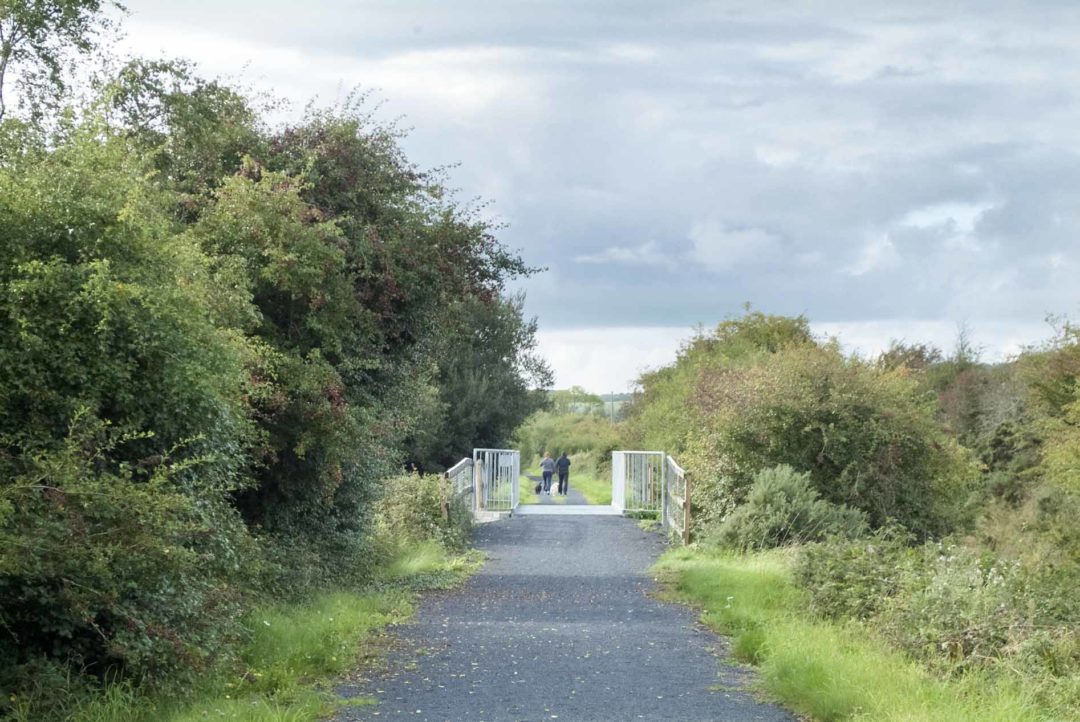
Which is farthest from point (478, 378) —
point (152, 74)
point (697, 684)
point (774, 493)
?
point (697, 684)

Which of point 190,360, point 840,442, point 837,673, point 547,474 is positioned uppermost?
point 190,360

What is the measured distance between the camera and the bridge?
27.8 metres

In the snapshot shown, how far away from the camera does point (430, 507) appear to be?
23.7 meters

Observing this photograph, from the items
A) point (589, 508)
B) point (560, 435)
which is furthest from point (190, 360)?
point (560, 435)

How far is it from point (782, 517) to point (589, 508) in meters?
16.4

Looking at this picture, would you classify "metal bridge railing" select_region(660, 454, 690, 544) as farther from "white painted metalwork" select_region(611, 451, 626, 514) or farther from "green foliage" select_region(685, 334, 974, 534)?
"white painted metalwork" select_region(611, 451, 626, 514)

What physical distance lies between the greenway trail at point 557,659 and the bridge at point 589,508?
8.48 metres

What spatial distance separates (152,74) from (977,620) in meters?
13.0

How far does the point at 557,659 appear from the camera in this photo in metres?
11.1

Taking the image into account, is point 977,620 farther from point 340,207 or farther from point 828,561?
point 340,207

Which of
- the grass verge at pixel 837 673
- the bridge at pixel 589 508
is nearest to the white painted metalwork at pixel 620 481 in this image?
the bridge at pixel 589 508

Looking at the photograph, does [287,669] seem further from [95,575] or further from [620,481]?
[620,481]

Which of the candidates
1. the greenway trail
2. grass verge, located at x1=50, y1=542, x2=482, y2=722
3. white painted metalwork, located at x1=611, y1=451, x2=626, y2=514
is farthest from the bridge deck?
grass verge, located at x1=50, y1=542, x2=482, y2=722

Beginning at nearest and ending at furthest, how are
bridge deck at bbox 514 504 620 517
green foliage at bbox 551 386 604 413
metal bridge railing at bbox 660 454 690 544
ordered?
metal bridge railing at bbox 660 454 690 544
bridge deck at bbox 514 504 620 517
green foliage at bbox 551 386 604 413
